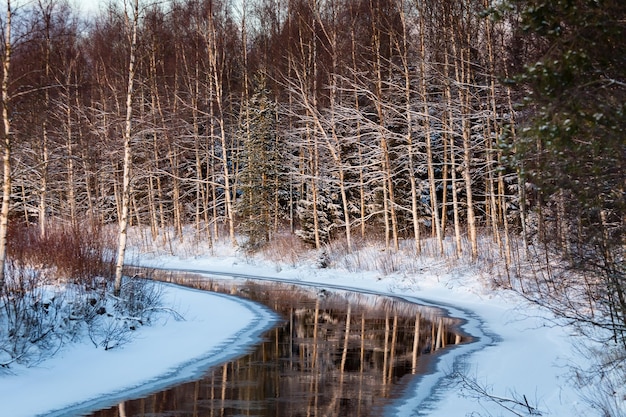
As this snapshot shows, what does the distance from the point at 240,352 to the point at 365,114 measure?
780 inches

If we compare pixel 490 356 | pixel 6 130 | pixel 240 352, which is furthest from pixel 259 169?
pixel 490 356

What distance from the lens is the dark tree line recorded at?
5.66 metres

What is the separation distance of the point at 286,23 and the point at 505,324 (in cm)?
2504

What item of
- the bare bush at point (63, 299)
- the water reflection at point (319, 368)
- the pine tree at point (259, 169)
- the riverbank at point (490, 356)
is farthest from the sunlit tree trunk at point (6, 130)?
the pine tree at point (259, 169)

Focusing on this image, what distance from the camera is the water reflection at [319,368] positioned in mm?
8320

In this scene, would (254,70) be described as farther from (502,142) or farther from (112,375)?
(502,142)

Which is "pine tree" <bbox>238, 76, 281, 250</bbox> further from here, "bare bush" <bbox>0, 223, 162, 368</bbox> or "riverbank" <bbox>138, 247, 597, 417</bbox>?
"bare bush" <bbox>0, 223, 162, 368</bbox>

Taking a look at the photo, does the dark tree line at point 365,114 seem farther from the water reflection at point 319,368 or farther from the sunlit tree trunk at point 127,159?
the water reflection at point 319,368

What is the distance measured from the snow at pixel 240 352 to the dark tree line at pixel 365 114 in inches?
63.7

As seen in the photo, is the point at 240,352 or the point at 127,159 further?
the point at 127,159

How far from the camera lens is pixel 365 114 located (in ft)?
99.5

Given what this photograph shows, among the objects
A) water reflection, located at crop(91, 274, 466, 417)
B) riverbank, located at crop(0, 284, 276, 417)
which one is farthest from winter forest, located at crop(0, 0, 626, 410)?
water reflection, located at crop(91, 274, 466, 417)

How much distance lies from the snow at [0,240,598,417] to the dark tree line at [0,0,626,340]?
1.62m

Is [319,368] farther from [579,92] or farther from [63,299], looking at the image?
[579,92]
